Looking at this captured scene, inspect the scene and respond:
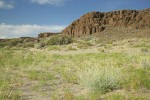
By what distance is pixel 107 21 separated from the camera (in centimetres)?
9988

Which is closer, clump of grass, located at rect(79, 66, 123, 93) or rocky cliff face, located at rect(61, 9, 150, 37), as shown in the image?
clump of grass, located at rect(79, 66, 123, 93)

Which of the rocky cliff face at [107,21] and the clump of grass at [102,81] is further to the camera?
the rocky cliff face at [107,21]

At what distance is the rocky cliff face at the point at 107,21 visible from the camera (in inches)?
3506

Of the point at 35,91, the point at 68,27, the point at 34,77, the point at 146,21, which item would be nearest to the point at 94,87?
the point at 35,91

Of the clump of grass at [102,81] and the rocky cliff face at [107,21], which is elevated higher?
the rocky cliff face at [107,21]

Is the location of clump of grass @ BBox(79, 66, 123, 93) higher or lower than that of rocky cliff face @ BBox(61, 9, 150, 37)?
lower

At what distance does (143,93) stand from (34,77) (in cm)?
493

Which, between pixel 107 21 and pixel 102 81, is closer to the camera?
pixel 102 81

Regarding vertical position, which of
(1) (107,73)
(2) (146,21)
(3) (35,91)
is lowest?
(3) (35,91)

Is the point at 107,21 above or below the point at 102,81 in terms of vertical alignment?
above

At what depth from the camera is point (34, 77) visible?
11.4 metres

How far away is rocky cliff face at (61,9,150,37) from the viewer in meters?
89.1

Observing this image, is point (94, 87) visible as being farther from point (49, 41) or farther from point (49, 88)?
point (49, 41)

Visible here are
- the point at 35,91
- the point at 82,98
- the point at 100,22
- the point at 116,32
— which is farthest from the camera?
the point at 100,22
